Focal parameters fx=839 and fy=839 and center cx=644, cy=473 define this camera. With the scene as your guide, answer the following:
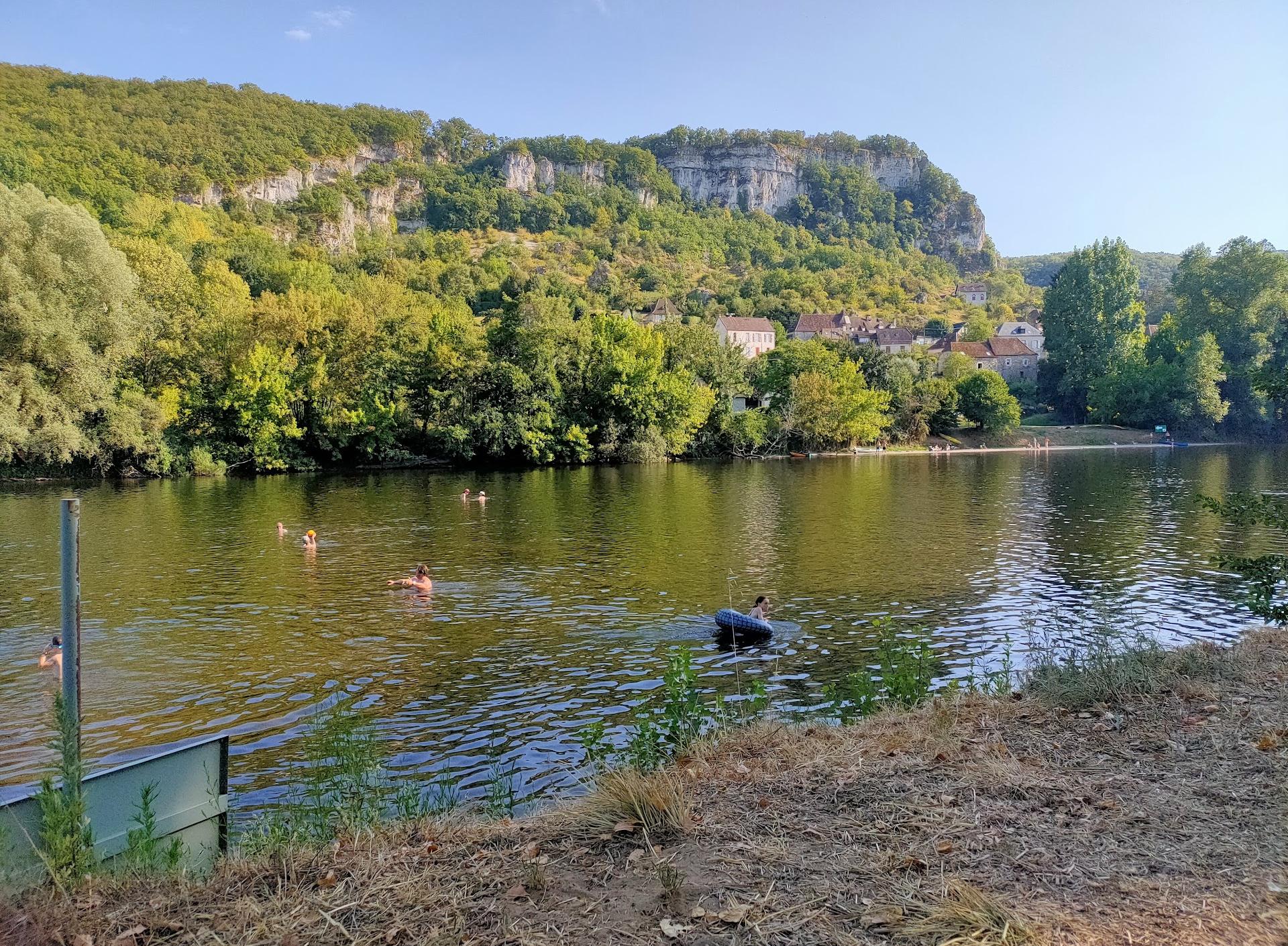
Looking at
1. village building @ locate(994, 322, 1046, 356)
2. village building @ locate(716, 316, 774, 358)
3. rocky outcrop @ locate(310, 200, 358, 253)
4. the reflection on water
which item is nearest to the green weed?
the reflection on water

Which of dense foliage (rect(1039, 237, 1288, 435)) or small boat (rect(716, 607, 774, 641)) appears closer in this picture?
small boat (rect(716, 607, 774, 641))

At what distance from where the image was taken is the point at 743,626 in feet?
61.5

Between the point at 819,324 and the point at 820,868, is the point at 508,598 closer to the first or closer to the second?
the point at 820,868

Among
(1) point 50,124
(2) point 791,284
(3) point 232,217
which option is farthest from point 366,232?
(2) point 791,284

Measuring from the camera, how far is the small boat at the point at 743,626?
18.7 meters

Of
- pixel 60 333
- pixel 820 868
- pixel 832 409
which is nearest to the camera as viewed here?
pixel 820 868

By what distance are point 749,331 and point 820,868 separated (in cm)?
14446

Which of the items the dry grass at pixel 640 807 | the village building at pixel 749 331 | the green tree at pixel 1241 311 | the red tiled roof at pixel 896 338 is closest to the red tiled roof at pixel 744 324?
the village building at pixel 749 331

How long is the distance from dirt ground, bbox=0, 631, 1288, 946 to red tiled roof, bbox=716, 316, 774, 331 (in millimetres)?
139573

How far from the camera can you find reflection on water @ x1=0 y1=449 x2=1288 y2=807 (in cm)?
1448

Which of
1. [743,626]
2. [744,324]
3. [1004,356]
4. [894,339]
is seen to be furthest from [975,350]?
[743,626]

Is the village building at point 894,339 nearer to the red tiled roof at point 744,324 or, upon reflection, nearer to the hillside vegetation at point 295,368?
the red tiled roof at point 744,324

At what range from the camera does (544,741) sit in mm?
13148

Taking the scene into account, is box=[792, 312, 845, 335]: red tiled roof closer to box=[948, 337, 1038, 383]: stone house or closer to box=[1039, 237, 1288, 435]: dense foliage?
box=[948, 337, 1038, 383]: stone house
